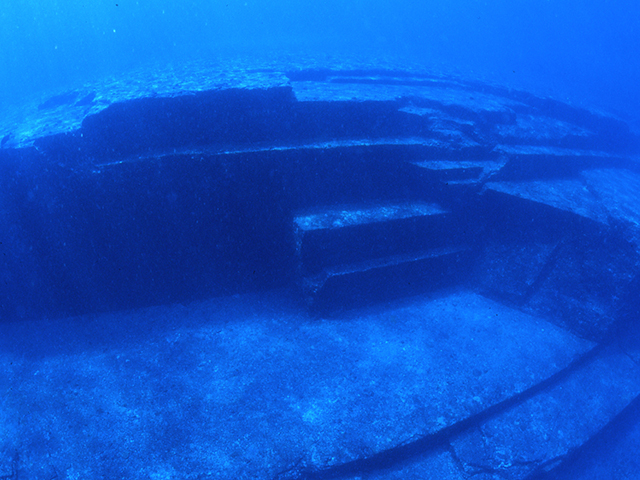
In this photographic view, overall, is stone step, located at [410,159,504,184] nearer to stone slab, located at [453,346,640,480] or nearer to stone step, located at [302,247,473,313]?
stone step, located at [302,247,473,313]

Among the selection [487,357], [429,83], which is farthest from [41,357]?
[429,83]

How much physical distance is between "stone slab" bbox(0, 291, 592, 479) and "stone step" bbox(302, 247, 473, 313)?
0.65 ft

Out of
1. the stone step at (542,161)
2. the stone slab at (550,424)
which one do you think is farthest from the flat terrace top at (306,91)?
the stone slab at (550,424)

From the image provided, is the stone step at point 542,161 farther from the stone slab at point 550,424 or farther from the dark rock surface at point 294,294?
the stone slab at point 550,424

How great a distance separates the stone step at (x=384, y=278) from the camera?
398 centimetres

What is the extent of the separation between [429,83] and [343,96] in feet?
12.0

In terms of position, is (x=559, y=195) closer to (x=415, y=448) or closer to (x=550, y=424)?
(x=550, y=424)

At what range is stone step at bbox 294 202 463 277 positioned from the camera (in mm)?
3930

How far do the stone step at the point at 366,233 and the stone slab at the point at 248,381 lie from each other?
669 mm

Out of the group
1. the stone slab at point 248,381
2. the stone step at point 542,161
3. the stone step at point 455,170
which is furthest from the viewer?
the stone step at point 542,161

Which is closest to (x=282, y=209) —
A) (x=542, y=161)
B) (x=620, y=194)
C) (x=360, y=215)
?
(x=360, y=215)

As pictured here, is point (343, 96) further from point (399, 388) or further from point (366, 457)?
point (366, 457)

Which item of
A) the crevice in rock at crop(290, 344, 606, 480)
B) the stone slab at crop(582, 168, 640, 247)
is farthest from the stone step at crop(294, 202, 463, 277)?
the stone slab at crop(582, 168, 640, 247)

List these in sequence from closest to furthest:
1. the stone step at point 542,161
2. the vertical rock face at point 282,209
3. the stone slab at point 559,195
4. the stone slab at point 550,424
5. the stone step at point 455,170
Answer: the stone slab at point 550,424 < the vertical rock face at point 282,209 < the stone slab at point 559,195 < the stone step at point 455,170 < the stone step at point 542,161
